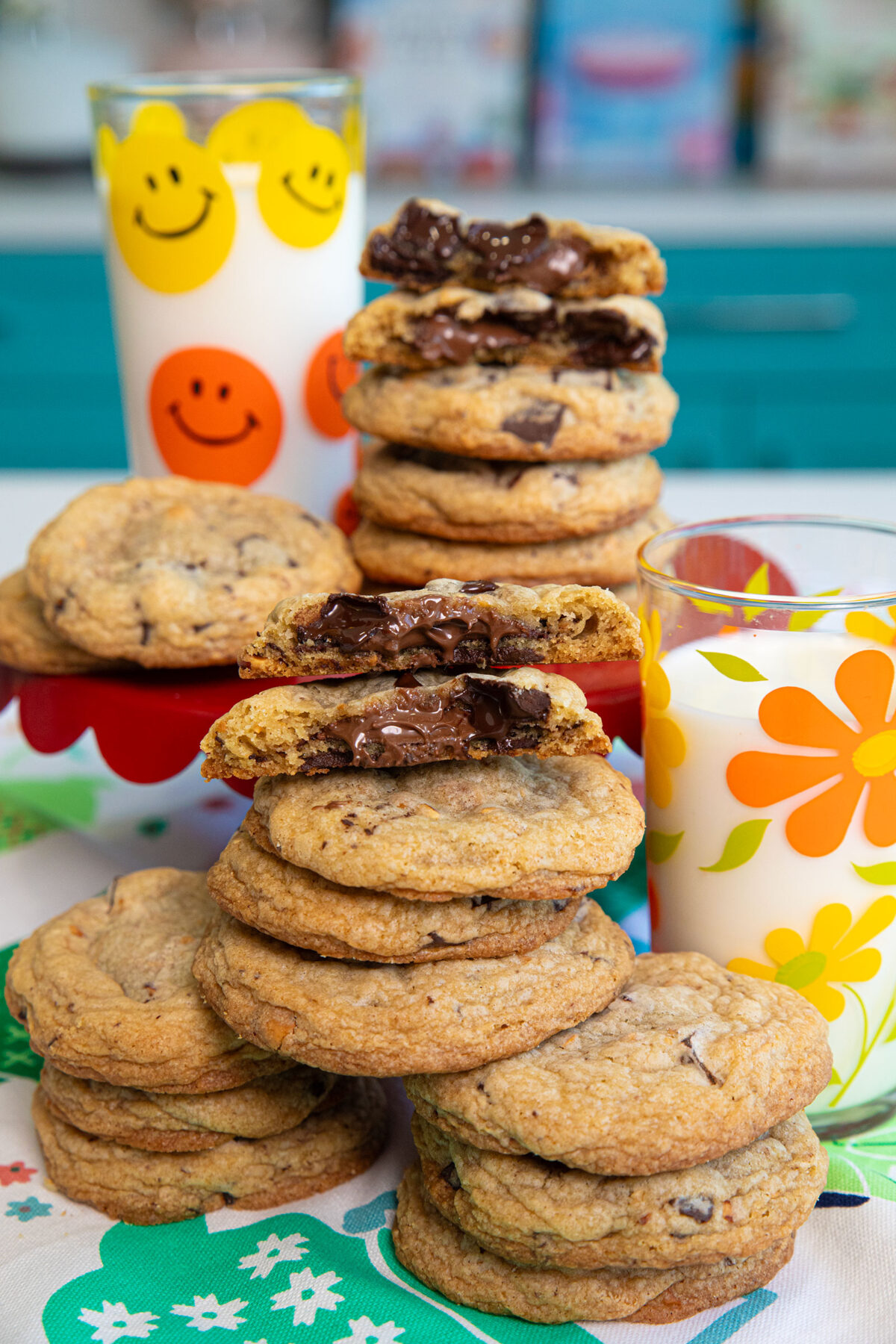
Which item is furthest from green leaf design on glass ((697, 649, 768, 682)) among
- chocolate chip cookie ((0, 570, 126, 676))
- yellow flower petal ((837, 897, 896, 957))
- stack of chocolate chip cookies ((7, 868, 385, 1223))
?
chocolate chip cookie ((0, 570, 126, 676))

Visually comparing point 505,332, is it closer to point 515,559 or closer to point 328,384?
point 515,559

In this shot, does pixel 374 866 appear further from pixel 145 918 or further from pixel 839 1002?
pixel 839 1002

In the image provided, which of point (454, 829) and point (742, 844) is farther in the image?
point (742, 844)

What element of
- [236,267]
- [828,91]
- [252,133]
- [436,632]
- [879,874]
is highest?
[828,91]

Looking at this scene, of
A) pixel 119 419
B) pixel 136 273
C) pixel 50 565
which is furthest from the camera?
pixel 119 419

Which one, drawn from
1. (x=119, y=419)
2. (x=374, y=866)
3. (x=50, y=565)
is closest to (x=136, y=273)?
(x=50, y=565)

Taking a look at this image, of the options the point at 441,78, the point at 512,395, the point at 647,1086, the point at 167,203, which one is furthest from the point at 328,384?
the point at 441,78
